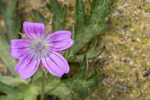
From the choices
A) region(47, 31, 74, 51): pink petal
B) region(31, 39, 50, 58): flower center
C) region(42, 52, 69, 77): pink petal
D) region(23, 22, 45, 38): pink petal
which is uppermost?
region(23, 22, 45, 38): pink petal

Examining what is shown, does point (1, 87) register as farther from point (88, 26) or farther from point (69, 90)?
point (88, 26)

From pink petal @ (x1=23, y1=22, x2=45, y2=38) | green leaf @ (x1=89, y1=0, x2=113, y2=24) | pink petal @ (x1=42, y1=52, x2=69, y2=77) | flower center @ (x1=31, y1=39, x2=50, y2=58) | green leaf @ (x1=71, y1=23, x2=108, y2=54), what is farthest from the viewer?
green leaf @ (x1=71, y1=23, x2=108, y2=54)

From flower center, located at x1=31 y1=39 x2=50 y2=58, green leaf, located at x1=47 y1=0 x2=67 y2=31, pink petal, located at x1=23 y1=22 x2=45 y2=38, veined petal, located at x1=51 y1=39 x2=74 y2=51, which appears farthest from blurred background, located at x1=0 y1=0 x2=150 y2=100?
pink petal, located at x1=23 y1=22 x2=45 y2=38

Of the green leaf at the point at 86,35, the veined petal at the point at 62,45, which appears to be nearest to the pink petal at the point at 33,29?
the veined petal at the point at 62,45

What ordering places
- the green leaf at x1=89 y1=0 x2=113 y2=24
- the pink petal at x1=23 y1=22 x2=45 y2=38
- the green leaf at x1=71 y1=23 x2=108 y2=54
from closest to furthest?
the pink petal at x1=23 y1=22 x2=45 y2=38, the green leaf at x1=89 y1=0 x2=113 y2=24, the green leaf at x1=71 y1=23 x2=108 y2=54

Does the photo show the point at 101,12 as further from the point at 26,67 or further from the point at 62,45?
the point at 26,67

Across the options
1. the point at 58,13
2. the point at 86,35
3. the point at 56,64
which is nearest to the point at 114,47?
the point at 86,35

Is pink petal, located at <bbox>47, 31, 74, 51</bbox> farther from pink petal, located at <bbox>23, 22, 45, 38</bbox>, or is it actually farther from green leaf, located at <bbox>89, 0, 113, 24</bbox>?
green leaf, located at <bbox>89, 0, 113, 24</bbox>
